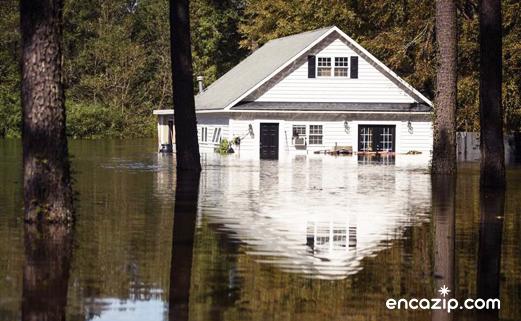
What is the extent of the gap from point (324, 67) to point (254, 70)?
5.82m

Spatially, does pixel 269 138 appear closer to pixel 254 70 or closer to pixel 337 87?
pixel 337 87

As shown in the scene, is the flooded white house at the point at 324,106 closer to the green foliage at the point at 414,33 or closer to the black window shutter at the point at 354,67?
the black window shutter at the point at 354,67

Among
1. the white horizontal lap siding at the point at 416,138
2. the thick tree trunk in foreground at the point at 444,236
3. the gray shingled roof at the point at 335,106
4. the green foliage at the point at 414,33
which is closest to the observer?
the thick tree trunk in foreground at the point at 444,236

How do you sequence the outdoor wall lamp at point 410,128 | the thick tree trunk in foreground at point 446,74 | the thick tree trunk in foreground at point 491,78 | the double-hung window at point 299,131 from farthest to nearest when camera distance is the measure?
the outdoor wall lamp at point 410,128 → the double-hung window at point 299,131 → the thick tree trunk in foreground at point 446,74 → the thick tree trunk in foreground at point 491,78

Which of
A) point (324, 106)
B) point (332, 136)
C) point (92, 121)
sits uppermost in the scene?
point (324, 106)

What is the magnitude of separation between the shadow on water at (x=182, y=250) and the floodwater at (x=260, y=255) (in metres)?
0.02

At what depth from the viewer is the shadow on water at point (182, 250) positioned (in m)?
10.7

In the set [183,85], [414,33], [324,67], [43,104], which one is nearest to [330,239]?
[43,104]

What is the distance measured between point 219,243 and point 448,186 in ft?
49.0

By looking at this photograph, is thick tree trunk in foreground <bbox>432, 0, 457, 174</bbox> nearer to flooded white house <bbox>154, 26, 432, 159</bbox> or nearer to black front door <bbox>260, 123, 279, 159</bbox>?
flooded white house <bbox>154, 26, 432, 159</bbox>

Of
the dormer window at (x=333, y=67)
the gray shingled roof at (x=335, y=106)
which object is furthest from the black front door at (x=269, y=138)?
the dormer window at (x=333, y=67)

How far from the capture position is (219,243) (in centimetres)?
1569

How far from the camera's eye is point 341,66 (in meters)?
57.3

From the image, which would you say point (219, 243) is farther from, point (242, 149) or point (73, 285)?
point (242, 149)
